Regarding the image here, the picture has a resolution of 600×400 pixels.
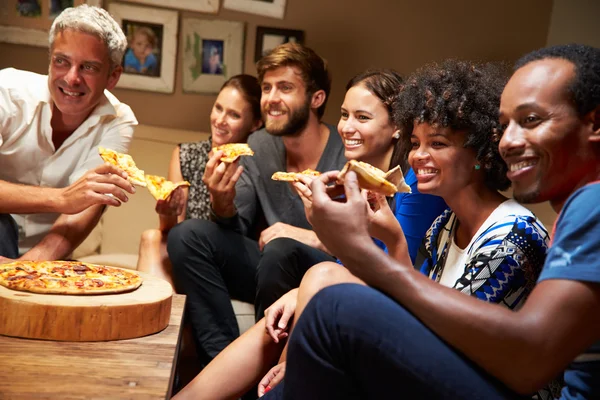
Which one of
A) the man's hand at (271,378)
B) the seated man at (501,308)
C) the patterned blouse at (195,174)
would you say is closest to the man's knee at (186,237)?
the patterned blouse at (195,174)

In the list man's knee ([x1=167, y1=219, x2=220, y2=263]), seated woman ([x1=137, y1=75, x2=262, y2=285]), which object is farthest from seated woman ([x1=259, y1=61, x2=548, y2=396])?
seated woman ([x1=137, y1=75, x2=262, y2=285])

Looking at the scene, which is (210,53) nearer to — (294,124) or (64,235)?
(294,124)

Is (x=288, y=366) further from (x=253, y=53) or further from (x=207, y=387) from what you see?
(x=253, y=53)

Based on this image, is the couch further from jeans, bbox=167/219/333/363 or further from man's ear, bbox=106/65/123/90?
jeans, bbox=167/219/333/363

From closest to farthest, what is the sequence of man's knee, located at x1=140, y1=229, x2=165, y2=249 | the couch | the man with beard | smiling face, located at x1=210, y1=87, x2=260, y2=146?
the man with beard
man's knee, located at x1=140, y1=229, x2=165, y2=249
smiling face, located at x1=210, y1=87, x2=260, y2=146
the couch

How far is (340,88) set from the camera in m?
4.38

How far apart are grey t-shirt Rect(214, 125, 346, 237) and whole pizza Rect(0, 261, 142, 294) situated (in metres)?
1.11

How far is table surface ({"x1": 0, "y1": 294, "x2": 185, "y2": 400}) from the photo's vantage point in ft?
5.20

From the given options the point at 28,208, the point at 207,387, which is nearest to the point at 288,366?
the point at 207,387

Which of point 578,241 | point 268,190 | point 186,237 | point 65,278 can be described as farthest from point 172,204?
point 578,241

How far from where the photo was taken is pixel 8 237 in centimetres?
276

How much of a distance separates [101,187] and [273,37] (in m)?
2.04

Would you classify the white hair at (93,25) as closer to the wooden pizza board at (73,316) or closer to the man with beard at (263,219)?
the man with beard at (263,219)

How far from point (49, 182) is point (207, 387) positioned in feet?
4.98
